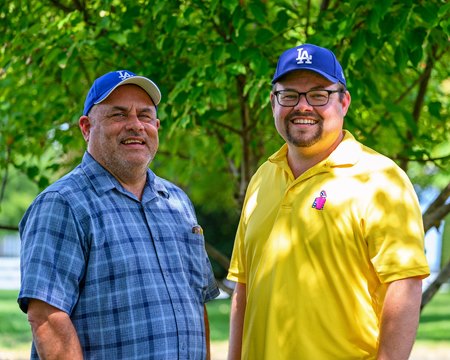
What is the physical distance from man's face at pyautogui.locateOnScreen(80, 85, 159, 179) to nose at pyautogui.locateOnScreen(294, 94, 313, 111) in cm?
62

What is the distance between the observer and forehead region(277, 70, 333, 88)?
137 inches

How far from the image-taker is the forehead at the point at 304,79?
3.47m

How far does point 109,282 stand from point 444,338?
10.6m

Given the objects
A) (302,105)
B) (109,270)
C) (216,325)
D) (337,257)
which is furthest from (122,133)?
(216,325)

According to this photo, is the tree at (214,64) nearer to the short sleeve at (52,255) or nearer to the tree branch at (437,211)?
the tree branch at (437,211)

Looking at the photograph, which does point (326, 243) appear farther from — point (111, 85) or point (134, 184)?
point (111, 85)

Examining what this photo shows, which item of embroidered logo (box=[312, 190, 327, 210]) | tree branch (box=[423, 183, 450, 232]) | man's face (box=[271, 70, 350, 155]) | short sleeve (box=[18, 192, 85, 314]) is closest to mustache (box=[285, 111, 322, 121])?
man's face (box=[271, 70, 350, 155])

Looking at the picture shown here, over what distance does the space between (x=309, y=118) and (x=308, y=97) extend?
0.32ft

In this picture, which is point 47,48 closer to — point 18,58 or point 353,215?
point 18,58

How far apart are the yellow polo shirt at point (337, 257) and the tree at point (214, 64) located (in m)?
1.27

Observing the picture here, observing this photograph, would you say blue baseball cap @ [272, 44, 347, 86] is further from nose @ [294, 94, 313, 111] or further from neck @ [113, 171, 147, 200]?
neck @ [113, 171, 147, 200]

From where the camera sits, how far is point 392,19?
14.9 ft

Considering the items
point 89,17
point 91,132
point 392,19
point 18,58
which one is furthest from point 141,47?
point 91,132

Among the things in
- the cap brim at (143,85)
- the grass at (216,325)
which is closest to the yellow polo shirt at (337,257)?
the cap brim at (143,85)
